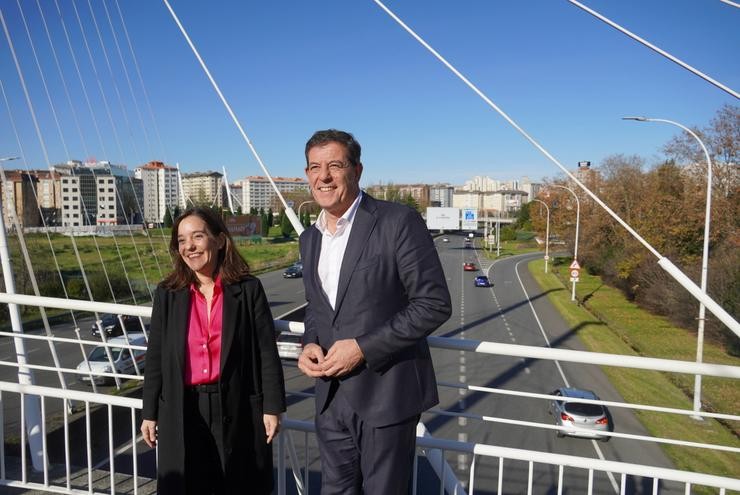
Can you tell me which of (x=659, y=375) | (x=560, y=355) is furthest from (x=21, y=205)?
(x=560, y=355)

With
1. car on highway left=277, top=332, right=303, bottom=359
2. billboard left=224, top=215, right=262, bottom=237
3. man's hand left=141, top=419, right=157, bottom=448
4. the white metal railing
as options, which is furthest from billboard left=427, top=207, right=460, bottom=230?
man's hand left=141, top=419, right=157, bottom=448

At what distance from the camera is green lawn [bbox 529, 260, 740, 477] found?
1155cm

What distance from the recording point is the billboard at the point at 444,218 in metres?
72.6

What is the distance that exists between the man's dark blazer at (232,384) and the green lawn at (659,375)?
11030mm

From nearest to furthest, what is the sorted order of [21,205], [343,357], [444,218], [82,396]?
[343,357] < [82,396] < [21,205] < [444,218]

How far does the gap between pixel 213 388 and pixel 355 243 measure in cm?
100

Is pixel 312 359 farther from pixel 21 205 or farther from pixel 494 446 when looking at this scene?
pixel 21 205

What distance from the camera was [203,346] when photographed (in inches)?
95.3

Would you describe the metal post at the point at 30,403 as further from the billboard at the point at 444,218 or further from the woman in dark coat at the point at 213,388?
the billboard at the point at 444,218

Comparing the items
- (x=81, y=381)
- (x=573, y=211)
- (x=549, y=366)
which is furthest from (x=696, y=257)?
(x=81, y=381)

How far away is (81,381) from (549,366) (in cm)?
1561

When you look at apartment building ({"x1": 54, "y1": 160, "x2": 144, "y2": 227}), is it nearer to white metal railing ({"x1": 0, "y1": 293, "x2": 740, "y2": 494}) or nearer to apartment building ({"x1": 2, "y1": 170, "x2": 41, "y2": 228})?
apartment building ({"x1": 2, "y1": 170, "x2": 41, "y2": 228})

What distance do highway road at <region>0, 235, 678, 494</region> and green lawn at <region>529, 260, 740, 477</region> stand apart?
537 mm

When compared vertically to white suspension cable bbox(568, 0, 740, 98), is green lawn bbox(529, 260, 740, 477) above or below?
below
